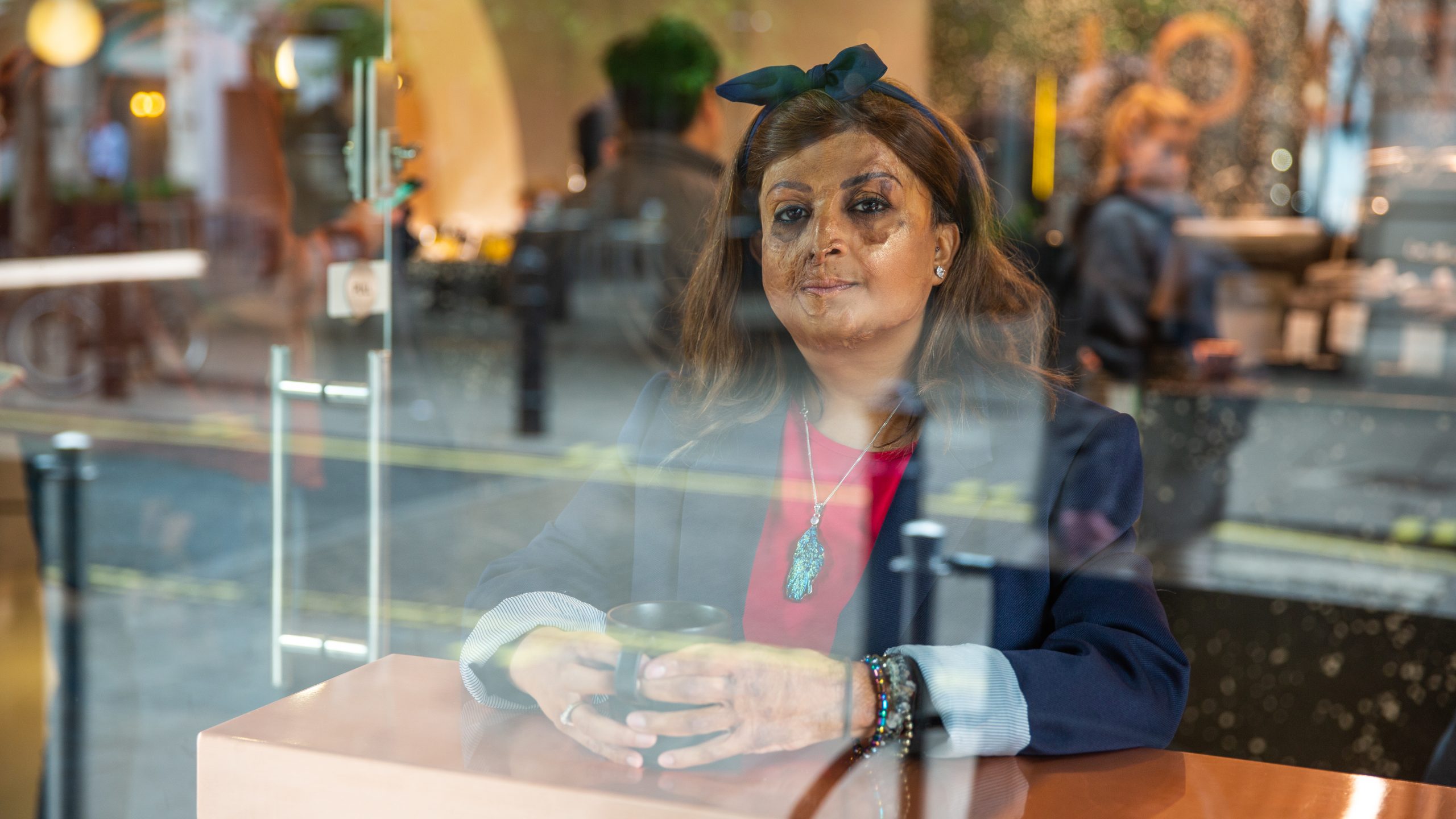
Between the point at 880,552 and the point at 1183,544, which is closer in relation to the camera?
the point at 880,552

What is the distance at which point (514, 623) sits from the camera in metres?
1.12

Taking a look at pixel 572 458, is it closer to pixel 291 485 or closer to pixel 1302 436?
pixel 291 485

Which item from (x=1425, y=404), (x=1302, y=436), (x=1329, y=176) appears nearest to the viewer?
(x=1302, y=436)

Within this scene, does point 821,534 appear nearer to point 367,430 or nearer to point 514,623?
point 514,623

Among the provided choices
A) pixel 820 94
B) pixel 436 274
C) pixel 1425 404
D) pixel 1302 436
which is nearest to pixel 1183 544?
pixel 1302 436

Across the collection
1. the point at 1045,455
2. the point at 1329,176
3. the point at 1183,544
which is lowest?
the point at 1183,544

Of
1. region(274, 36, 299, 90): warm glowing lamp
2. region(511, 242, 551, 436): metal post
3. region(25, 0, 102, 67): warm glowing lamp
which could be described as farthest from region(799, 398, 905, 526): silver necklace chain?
region(511, 242, 551, 436): metal post

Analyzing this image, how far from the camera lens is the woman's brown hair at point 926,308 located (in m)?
1.17

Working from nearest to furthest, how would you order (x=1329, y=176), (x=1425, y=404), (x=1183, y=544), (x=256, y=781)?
(x=256, y=781), (x=1183, y=544), (x=1425, y=404), (x=1329, y=176)

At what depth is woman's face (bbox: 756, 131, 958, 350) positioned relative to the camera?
3.79 ft

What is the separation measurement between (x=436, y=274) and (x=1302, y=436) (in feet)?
11.8

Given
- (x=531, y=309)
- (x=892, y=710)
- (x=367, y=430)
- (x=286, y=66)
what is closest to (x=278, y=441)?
(x=367, y=430)

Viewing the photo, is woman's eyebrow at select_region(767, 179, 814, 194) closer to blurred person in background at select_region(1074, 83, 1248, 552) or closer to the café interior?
the café interior

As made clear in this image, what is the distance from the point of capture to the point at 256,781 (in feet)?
3.24
